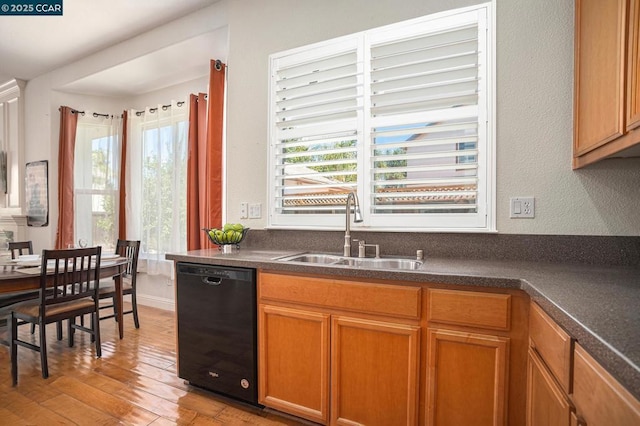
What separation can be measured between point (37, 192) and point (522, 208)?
5668 mm

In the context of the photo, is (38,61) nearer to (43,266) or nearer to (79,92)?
(79,92)

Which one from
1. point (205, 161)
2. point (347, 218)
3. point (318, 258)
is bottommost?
point (318, 258)

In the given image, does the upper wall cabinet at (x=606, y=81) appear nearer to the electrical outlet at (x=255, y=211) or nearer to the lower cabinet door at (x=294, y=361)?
the lower cabinet door at (x=294, y=361)

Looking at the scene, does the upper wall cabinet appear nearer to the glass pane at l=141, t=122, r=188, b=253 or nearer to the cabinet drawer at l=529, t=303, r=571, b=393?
the cabinet drawer at l=529, t=303, r=571, b=393

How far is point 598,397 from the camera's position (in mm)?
790

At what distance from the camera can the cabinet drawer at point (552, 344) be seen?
980 mm

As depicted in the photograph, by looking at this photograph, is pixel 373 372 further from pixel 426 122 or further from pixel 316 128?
pixel 316 128

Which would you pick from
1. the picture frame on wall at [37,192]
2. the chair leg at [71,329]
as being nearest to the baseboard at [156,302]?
the chair leg at [71,329]

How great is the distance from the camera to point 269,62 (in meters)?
2.59

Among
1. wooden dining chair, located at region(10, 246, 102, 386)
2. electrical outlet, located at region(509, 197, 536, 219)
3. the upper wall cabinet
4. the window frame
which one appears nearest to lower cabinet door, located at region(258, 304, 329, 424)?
electrical outlet, located at region(509, 197, 536, 219)

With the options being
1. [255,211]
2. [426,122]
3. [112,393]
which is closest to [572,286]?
[426,122]

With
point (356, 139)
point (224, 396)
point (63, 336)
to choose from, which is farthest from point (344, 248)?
point (63, 336)

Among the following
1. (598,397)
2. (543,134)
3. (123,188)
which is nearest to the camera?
(598,397)

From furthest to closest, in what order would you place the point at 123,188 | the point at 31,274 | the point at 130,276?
the point at 123,188 < the point at 130,276 < the point at 31,274
